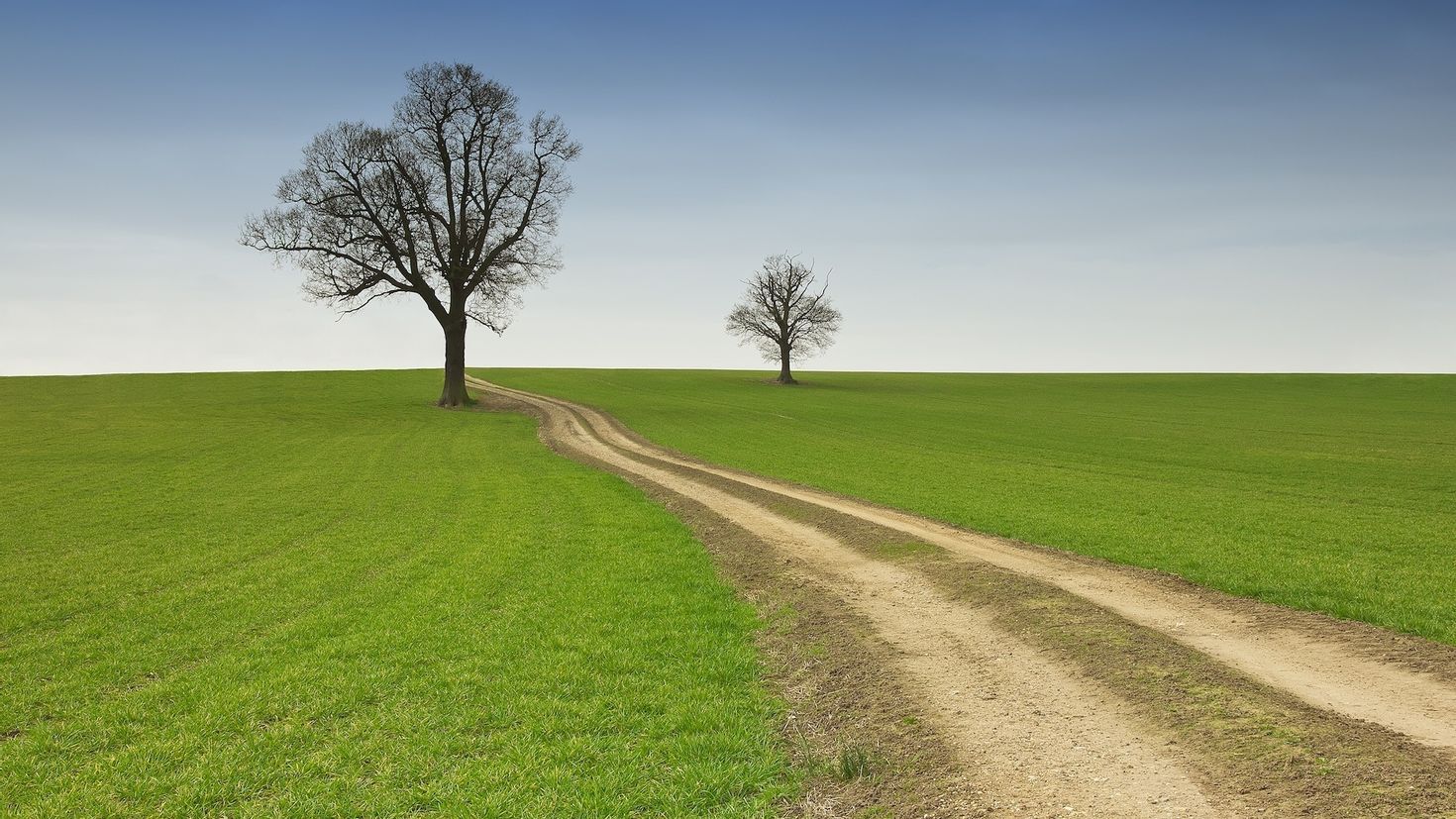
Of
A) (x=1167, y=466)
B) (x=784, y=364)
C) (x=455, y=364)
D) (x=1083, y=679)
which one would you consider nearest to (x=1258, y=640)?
(x=1083, y=679)

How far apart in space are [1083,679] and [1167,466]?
25.1 meters

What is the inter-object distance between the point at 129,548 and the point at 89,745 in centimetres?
1072

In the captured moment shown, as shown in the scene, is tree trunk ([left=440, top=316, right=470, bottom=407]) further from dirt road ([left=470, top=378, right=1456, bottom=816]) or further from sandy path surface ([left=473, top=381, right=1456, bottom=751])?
dirt road ([left=470, top=378, right=1456, bottom=816])

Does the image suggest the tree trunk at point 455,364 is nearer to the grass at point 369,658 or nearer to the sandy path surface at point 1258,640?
the grass at point 369,658

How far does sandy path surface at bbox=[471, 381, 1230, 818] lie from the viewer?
263 inches

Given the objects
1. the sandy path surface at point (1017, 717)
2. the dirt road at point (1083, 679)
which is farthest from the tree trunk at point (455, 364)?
the sandy path surface at point (1017, 717)

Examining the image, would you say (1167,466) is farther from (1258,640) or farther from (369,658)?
(369,658)

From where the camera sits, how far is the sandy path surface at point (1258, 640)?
8109mm

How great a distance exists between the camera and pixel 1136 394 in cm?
7544

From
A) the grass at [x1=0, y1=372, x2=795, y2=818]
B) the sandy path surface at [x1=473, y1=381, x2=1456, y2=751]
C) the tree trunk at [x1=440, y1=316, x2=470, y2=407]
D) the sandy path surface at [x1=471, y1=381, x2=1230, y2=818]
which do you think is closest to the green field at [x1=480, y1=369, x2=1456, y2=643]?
the sandy path surface at [x1=473, y1=381, x2=1456, y2=751]

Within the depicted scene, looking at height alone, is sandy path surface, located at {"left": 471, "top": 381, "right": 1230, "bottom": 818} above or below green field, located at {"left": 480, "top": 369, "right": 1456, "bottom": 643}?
below

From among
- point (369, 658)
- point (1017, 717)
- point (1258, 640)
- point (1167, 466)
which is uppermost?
point (1167, 466)

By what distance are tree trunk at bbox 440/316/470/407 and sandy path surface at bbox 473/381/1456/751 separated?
3808 cm

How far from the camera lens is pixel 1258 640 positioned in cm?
1050
